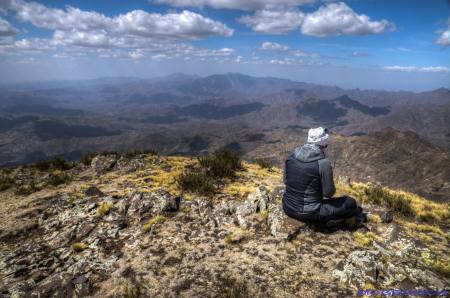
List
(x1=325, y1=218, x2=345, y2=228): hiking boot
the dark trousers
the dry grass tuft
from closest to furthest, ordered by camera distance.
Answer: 1. the dark trousers
2. (x1=325, y1=218, x2=345, y2=228): hiking boot
3. the dry grass tuft

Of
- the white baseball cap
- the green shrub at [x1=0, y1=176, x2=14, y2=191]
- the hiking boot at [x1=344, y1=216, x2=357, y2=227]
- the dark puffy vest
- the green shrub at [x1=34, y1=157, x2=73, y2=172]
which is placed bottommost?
the green shrub at [x1=0, y1=176, x2=14, y2=191]

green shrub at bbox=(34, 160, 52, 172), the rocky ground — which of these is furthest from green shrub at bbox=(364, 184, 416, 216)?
green shrub at bbox=(34, 160, 52, 172)

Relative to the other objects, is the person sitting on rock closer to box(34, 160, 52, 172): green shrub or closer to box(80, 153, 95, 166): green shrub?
box(80, 153, 95, 166): green shrub

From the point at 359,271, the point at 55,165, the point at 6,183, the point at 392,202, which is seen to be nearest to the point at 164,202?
the point at 359,271

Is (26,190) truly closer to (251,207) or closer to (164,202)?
(164,202)

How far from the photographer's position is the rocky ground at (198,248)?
711 centimetres

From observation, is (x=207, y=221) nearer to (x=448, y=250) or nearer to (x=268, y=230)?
(x=268, y=230)

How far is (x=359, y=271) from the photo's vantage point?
723 cm

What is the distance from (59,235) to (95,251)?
2288mm

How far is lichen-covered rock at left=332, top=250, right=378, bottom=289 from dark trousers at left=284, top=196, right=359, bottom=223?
5.18 ft

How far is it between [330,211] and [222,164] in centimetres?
806

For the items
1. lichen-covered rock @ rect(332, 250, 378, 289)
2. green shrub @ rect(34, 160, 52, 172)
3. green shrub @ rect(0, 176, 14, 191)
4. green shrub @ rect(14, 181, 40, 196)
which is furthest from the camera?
green shrub @ rect(34, 160, 52, 172)

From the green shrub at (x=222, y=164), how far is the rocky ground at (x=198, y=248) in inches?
76.7

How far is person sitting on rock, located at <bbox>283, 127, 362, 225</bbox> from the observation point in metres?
8.41
